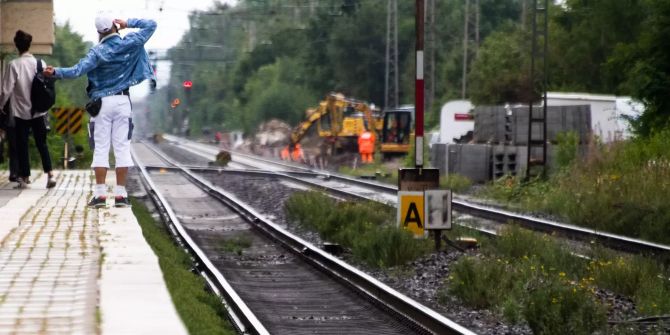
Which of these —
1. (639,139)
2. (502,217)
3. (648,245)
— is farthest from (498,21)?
(648,245)

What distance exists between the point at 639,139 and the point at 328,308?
1857 cm

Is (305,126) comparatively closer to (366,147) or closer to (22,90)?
(366,147)

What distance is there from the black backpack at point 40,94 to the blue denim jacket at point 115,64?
7.38ft

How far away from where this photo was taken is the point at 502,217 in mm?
23766

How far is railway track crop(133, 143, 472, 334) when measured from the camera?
446 inches

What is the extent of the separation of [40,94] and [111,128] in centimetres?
275

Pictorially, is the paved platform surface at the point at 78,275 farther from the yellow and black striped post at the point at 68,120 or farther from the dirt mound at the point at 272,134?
the dirt mound at the point at 272,134

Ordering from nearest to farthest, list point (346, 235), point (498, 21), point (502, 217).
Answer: point (346, 235) < point (502, 217) < point (498, 21)

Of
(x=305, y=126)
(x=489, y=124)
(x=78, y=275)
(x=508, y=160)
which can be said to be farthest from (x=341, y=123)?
(x=78, y=275)

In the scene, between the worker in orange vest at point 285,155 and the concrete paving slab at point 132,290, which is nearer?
the concrete paving slab at point 132,290

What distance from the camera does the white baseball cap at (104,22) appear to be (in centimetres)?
1587

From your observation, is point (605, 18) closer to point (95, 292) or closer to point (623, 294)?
point (623, 294)

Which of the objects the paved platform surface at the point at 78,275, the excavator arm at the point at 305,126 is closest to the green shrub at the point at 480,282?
the paved platform surface at the point at 78,275

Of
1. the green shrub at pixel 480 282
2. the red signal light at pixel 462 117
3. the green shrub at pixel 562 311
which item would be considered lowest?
the red signal light at pixel 462 117
